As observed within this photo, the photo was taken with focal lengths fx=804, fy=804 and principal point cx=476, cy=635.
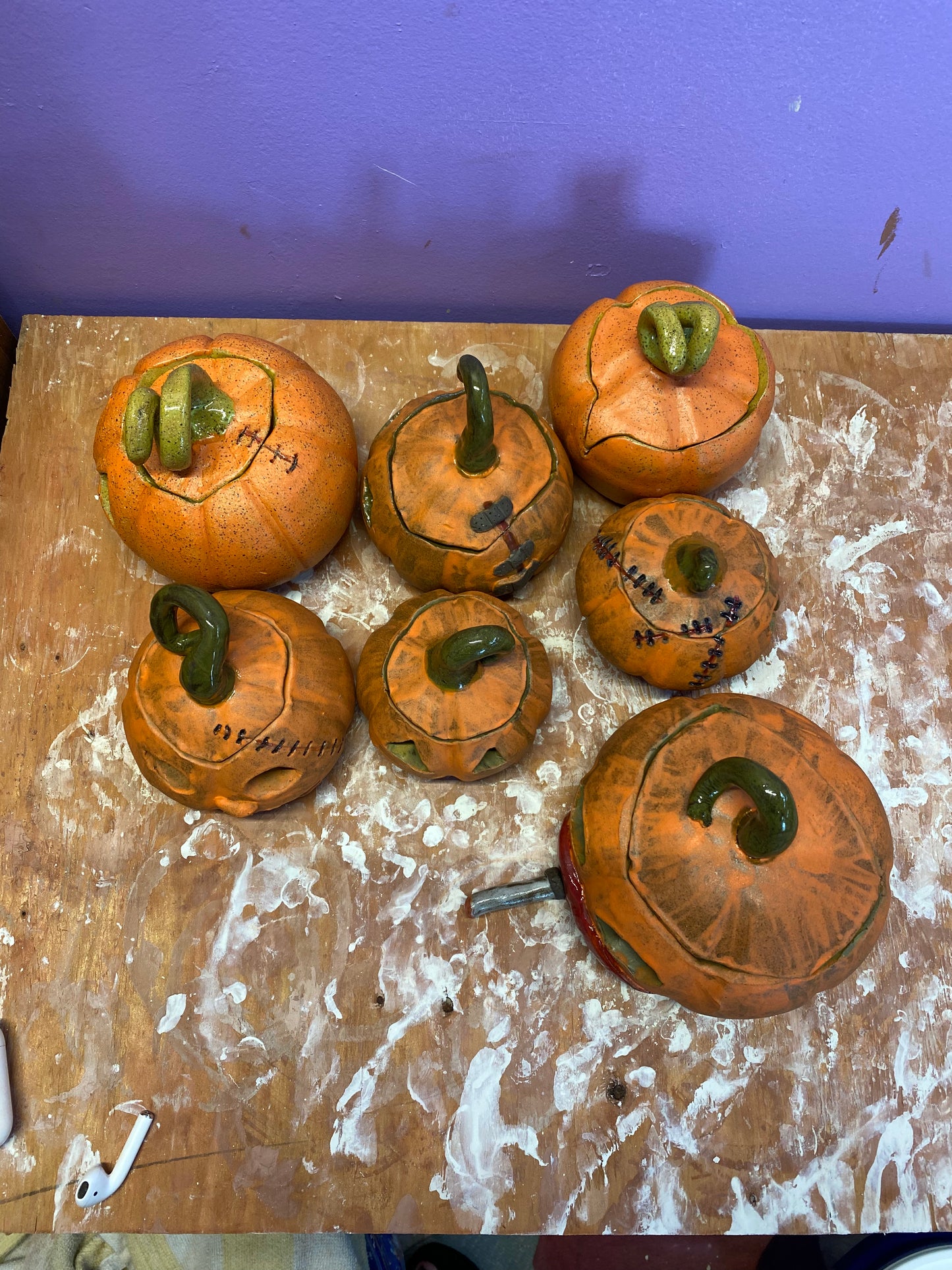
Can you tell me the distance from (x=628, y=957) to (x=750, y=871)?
10.2 inches

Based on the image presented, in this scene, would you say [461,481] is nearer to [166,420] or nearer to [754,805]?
[166,420]

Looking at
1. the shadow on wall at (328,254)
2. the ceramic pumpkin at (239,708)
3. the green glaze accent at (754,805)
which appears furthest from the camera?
the shadow on wall at (328,254)

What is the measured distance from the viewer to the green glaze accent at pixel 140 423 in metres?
1.08

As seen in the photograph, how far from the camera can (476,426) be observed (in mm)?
1157

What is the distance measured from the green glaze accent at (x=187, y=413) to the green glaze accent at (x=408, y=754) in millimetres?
520

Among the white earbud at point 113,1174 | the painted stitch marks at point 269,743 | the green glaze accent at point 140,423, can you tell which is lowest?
the white earbud at point 113,1174

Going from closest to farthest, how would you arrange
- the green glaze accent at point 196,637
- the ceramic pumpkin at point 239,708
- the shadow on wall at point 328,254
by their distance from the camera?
the green glaze accent at point 196,637 < the ceramic pumpkin at point 239,708 < the shadow on wall at point 328,254

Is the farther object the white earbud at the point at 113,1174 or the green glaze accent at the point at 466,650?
the white earbud at the point at 113,1174

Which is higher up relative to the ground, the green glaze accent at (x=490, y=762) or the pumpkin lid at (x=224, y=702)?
the pumpkin lid at (x=224, y=702)

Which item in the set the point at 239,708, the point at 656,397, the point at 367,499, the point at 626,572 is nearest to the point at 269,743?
the point at 239,708

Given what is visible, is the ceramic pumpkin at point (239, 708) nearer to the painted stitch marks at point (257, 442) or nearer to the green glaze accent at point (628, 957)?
the painted stitch marks at point (257, 442)

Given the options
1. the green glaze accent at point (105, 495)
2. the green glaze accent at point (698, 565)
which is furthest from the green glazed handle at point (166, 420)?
the green glaze accent at point (698, 565)

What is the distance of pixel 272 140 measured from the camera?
1.38 metres

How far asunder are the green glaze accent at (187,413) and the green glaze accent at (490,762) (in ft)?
2.04
